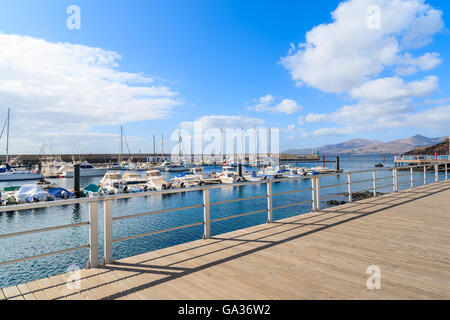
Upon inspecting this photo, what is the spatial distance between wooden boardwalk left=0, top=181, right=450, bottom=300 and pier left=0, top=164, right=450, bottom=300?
1cm

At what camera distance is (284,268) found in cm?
321

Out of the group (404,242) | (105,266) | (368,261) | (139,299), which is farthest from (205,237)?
(404,242)

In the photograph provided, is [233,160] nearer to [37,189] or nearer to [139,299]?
[37,189]

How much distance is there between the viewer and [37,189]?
80.3 feet

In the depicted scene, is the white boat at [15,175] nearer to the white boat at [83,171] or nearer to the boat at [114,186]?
the white boat at [83,171]

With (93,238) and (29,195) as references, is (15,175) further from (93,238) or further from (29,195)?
(93,238)

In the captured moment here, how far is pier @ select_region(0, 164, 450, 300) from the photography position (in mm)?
2617

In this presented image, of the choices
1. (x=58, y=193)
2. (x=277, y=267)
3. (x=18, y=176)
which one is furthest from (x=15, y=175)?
(x=277, y=267)

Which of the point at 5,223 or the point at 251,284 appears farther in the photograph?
the point at 5,223

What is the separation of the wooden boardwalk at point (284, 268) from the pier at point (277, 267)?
0.01 meters

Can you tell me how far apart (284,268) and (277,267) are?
0.09 m

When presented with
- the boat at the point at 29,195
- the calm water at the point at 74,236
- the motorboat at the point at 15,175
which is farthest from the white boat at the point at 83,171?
the calm water at the point at 74,236

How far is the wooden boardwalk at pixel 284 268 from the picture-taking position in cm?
261
